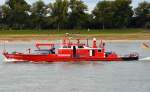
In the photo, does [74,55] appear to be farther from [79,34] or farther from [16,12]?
[16,12]

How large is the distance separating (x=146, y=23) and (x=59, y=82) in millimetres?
93942

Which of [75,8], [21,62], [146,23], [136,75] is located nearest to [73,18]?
[75,8]

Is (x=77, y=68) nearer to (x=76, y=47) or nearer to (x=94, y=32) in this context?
(x=76, y=47)

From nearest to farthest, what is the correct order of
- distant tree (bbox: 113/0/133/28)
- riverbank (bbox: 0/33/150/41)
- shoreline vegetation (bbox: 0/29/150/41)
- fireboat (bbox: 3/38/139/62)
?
fireboat (bbox: 3/38/139/62) < riverbank (bbox: 0/33/150/41) < shoreline vegetation (bbox: 0/29/150/41) < distant tree (bbox: 113/0/133/28)

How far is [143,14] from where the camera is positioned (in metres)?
158

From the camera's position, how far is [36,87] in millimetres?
58344

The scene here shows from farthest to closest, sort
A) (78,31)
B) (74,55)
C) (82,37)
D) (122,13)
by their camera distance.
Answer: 1. (122,13)
2. (78,31)
3. (82,37)
4. (74,55)

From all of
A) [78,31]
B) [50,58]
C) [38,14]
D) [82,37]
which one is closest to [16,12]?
[38,14]

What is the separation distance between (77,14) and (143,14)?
13264 mm

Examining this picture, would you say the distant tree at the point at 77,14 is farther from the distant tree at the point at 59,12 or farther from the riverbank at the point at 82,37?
the riverbank at the point at 82,37

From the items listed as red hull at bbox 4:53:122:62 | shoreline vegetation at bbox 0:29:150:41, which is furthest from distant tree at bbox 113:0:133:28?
red hull at bbox 4:53:122:62

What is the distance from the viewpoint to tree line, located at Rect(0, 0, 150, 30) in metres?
152

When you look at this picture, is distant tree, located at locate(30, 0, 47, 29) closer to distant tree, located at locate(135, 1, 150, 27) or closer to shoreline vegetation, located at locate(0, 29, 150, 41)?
shoreline vegetation, located at locate(0, 29, 150, 41)

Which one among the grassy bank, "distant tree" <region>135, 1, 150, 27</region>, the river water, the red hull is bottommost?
the river water
